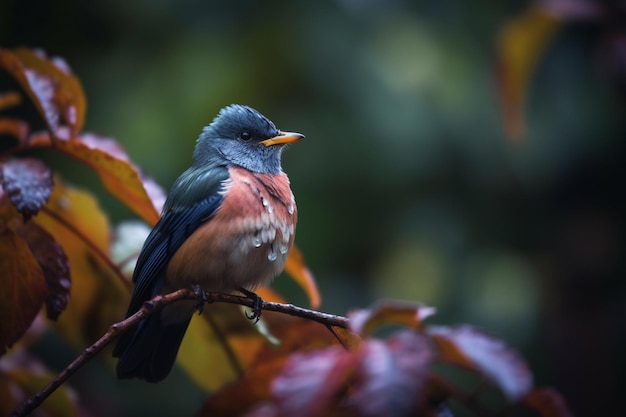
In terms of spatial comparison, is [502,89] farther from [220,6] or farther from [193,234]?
[220,6]

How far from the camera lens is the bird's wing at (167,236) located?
267cm

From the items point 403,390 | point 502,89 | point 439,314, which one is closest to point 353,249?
point 439,314

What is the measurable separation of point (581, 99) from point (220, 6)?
2696 millimetres

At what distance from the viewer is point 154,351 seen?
2.85m

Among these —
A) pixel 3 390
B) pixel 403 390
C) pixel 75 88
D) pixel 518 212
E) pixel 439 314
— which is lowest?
pixel 439 314

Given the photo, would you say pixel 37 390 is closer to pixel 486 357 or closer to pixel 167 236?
pixel 167 236

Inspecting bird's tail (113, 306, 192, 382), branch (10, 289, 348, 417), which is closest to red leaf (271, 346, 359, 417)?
branch (10, 289, 348, 417)

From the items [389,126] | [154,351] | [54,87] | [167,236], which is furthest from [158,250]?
[389,126]

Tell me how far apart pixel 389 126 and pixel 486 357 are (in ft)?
13.0

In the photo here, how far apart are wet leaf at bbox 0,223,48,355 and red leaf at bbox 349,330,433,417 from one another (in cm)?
111

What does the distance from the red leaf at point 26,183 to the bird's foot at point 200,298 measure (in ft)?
1.89

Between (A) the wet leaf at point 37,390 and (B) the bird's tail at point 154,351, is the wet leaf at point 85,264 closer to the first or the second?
(B) the bird's tail at point 154,351

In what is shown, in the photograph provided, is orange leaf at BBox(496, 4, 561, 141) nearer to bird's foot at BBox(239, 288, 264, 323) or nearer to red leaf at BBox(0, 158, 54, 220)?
bird's foot at BBox(239, 288, 264, 323)

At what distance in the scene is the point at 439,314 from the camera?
18.2 feet
